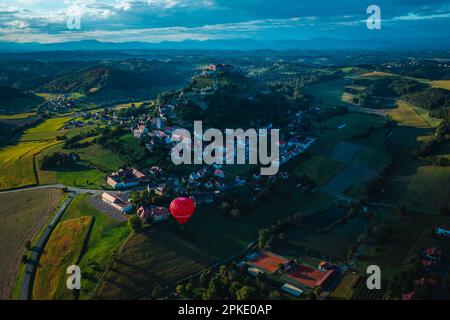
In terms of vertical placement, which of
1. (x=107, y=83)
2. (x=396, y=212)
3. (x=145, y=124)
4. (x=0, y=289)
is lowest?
(x=0, y=289)

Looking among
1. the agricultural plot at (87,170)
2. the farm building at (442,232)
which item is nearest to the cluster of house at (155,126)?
the agricultural plot at (87,170)

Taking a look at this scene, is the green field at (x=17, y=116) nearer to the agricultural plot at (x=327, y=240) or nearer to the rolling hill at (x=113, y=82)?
the rolling hill at (x=113, y=82)

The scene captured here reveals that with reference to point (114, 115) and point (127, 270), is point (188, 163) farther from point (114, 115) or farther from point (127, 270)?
point (114, 115)

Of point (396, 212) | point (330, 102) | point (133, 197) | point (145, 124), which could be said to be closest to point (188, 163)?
point (133, 197)

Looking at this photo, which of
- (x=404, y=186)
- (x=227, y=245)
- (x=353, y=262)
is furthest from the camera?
(x=404, y=186)

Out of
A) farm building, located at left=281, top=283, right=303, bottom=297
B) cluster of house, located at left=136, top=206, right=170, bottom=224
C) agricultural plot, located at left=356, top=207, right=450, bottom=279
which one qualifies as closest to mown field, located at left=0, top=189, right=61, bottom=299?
cluster of house, located at left=136, top=206, right=170, bottom=224
